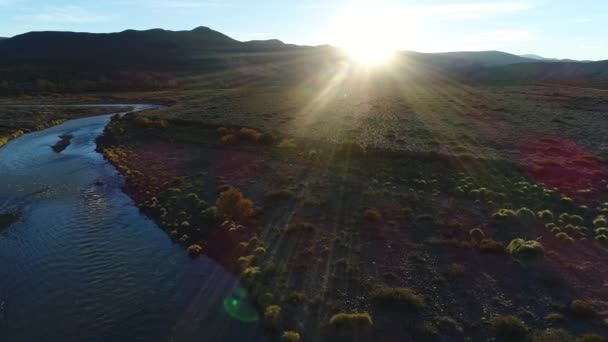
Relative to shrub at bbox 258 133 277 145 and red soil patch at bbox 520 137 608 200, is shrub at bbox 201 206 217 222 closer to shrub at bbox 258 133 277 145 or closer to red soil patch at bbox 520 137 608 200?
shrub at bbox 258 133 277 145

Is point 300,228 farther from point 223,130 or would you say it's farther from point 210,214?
point 223,130

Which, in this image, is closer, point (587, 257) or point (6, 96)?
point (587, 257)

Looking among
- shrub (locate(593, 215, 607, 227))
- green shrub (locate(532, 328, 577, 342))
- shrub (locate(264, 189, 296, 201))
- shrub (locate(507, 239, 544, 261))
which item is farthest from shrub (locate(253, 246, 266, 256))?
shrub (locate(593, 215, 607, 227))

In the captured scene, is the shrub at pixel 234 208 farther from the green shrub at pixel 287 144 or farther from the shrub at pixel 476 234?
the green shrub at pixel 287 144

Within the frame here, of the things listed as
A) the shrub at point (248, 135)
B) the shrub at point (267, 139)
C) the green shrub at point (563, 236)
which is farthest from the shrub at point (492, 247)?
the shrub at point (248, 135)

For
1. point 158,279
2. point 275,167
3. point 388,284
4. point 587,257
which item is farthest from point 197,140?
point 587,257

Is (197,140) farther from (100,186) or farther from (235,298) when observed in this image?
(235,298)
